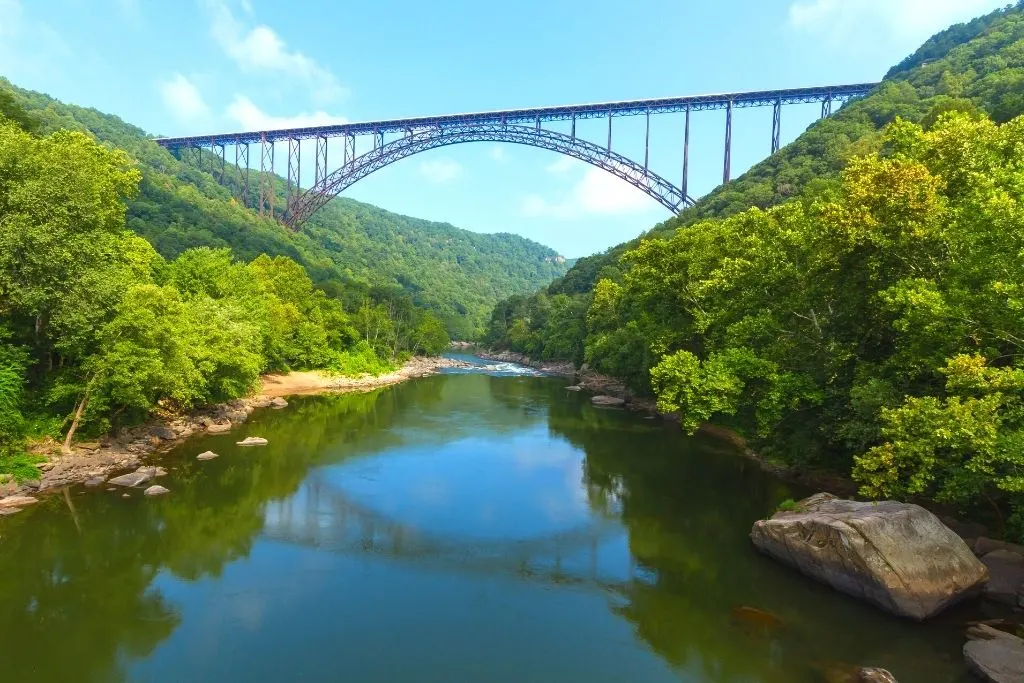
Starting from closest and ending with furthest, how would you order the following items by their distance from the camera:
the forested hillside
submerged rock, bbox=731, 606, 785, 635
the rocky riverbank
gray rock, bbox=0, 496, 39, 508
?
submerged rock, bbox=731, 606, 785, 635 < gray rock, bbox=0, 496, 39, 508 < the rocky riverbank < the forested hillside

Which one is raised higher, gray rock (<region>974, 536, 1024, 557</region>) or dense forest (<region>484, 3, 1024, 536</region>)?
dense forest (<region>484, 3, 1024, 536</region>)

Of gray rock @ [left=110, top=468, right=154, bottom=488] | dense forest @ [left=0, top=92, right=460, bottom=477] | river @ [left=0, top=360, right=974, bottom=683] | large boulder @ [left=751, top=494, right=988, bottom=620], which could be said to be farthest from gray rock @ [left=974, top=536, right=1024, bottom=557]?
dense forest @ [left=0, top=92, right=460, bottom=477]

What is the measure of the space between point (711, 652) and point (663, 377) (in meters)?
8.04

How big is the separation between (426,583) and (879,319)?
10383mm

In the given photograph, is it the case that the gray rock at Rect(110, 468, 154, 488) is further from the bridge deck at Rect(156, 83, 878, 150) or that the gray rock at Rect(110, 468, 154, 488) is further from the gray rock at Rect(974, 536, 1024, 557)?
the bridge deck at Rect(156, 83, 878, 150)

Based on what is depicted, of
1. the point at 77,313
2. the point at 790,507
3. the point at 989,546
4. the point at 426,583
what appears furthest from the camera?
the point at 77,313

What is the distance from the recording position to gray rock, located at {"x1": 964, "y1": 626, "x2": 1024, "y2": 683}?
722cm

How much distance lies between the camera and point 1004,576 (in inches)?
363

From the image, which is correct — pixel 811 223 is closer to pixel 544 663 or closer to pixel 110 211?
pixel 544 663

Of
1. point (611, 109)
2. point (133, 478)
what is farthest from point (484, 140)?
point (133, 478)

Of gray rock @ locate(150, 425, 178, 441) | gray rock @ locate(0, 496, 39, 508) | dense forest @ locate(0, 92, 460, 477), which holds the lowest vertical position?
gray rock @ locate(0, 496, 39, 508)

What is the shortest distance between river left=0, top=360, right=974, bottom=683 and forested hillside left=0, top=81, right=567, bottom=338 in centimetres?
2049

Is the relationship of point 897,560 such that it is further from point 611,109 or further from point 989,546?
point 611,109

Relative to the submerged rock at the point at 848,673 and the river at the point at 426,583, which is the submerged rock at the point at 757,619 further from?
the submerged rock at the point at 848,673
